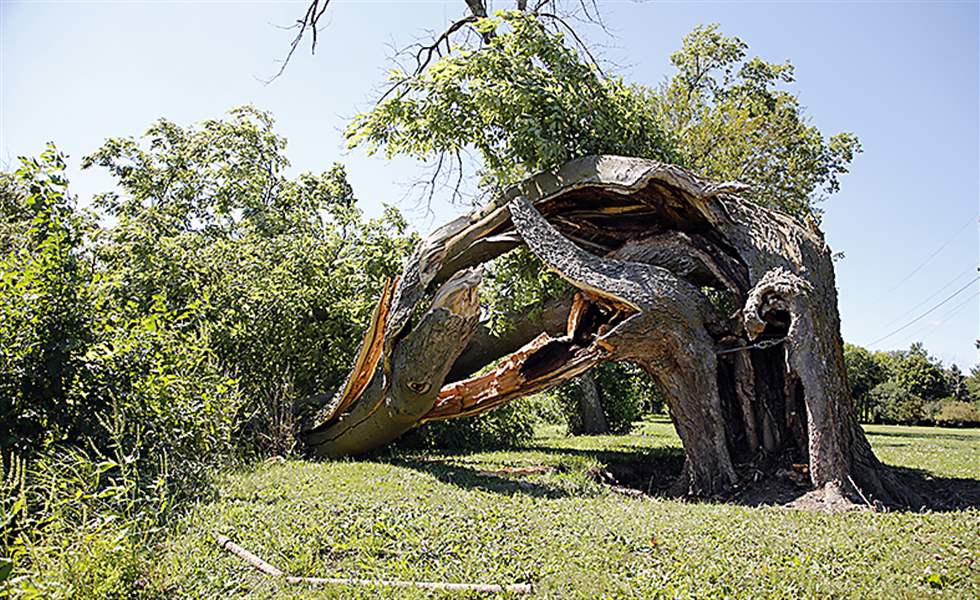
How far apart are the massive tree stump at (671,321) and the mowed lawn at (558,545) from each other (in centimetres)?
137

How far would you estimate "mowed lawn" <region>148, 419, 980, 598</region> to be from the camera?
4492mm

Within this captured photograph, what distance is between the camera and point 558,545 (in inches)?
209

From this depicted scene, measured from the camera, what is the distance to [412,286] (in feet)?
31.6

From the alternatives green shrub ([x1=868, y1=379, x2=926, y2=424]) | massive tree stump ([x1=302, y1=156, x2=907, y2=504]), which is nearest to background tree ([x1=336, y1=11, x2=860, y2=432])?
massive tree stump ([x1=302, y1=156, x2=907, y2=504])

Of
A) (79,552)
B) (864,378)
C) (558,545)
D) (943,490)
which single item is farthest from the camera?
(864,378)

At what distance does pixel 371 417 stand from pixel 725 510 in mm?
5159

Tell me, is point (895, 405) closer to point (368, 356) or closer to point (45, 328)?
point (368, 356)

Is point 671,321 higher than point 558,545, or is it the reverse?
point 671,321

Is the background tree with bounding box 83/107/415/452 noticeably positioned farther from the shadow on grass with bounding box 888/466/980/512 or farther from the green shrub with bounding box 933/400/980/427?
the green shrub with bounding box 933/400/980/427

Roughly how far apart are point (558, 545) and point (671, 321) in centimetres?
350

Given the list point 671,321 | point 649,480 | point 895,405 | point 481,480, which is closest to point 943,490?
point 649,480

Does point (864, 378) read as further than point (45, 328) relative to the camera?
Yes

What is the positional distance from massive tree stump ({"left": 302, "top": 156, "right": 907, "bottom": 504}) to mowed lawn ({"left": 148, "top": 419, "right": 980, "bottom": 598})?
1373 mm

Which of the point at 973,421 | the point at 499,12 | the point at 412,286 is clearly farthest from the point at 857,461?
the point at 973,421
